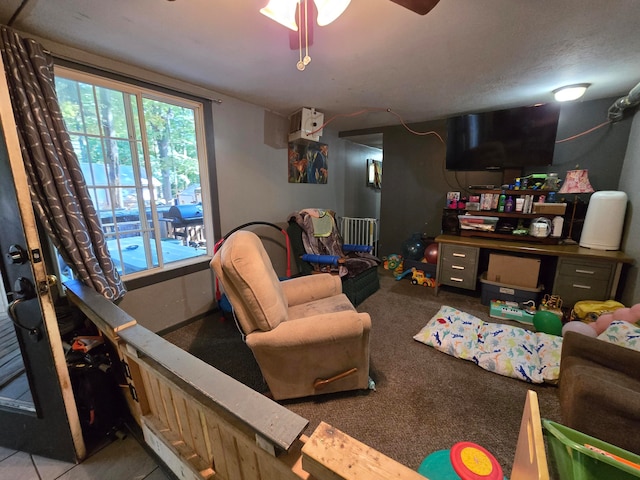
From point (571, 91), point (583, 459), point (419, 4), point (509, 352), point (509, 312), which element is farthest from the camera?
point (509, 312)

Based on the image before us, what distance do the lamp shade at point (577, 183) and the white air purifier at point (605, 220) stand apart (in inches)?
5.3

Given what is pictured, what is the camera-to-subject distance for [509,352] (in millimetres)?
1921

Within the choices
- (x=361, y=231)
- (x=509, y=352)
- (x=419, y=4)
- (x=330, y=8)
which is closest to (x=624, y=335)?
(x=509, y=352)

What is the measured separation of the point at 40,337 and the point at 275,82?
2230mm

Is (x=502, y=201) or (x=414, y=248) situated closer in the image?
(x=502, y=201)

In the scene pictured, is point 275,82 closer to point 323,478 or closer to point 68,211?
point 68,211

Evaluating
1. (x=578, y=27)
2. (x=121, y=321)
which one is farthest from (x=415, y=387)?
(x=578, y=27)

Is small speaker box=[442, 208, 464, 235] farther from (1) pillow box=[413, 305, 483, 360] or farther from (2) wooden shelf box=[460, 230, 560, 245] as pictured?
(1) pillow box=[413, 305, 483, 360]

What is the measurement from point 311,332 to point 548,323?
2.13m

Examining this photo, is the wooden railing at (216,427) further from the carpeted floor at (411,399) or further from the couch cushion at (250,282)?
the carpeted floor at (411,399)

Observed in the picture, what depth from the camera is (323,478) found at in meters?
0.56

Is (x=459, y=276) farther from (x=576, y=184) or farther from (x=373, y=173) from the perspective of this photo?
(x=373, y=173)

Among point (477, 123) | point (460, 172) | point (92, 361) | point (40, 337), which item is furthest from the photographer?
point (460, 172)

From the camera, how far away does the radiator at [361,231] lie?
13.6 ft
